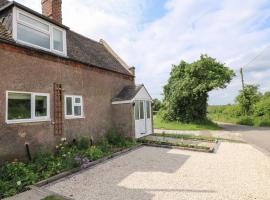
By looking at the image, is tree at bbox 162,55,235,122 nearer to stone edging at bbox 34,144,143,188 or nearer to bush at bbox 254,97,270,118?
bush at bbox 254,97,270,118

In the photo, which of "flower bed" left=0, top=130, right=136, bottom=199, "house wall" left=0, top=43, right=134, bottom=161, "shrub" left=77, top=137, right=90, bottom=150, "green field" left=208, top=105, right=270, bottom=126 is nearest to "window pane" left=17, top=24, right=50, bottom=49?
"house wall" left=0, top=43, right=134, bottom=161

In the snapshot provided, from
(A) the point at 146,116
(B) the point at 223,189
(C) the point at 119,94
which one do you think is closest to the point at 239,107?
(A) the point at 146,116

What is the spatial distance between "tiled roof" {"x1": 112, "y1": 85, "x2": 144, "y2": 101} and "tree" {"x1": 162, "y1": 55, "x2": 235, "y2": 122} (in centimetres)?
1135

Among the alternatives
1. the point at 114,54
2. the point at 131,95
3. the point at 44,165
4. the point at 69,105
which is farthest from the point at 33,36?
the point at 114,54

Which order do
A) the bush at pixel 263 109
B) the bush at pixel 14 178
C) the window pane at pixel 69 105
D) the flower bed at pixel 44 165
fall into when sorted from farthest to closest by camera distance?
1. the bush at pixel 263 109
2. the window pane at pixel 69 105
3. the flower bed at pixel 44 165
4. the bush at pixel 14 178

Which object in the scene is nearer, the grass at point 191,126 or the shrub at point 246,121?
the grass at point 191,126

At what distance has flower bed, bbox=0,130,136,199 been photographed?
224 inches

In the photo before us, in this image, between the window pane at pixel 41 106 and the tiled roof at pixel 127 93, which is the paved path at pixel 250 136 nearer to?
the tiled roof at pixel 127 93

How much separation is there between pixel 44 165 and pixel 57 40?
6564 mm

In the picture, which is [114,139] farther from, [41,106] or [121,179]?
[121,179]

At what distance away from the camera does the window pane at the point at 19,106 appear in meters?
7.44

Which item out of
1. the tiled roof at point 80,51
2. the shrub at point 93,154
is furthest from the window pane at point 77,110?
the tiled roof at point 80,51

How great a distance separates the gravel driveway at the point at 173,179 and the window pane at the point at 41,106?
12.0ft

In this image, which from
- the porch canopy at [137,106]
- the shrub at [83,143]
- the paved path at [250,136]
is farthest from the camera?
the porch canopy at [137,106]
